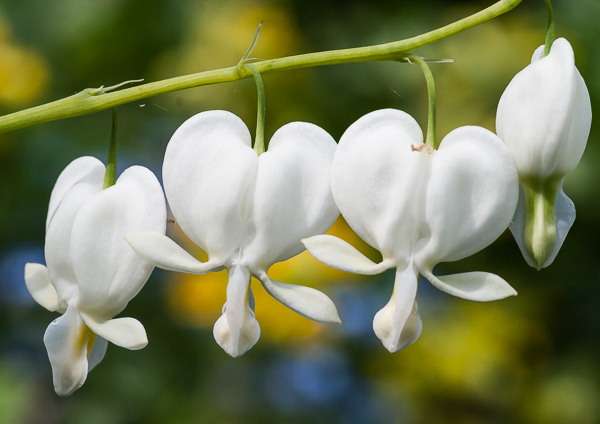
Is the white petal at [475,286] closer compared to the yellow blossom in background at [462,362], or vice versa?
the white petal at [475,286]

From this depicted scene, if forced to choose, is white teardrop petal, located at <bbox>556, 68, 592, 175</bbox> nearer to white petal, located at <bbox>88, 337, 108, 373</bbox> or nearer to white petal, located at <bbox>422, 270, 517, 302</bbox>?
white petal, located at <bbox>422, 270, 517, 302</bbox>

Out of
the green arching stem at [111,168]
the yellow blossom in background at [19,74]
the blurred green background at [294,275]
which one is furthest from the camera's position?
the yellow blossom in background at [19,74]

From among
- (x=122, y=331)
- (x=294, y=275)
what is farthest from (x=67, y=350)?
(x=294, y=275)

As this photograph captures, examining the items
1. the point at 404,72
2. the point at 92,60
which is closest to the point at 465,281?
the point at 404,72

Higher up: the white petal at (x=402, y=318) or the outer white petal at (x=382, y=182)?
the outer white petal at (x=382, y=182)

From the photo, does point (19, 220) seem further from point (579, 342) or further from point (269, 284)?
point (579, 342)

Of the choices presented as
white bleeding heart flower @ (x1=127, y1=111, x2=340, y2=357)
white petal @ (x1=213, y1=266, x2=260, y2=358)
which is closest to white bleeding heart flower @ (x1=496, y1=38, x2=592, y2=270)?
white bleeding heart flower @ (x1=127, y1=111, x2=340, y2=357)

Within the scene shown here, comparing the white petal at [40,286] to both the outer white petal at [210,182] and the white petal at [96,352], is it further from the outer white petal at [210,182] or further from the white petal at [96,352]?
Result: the outer white petal at [210,182]

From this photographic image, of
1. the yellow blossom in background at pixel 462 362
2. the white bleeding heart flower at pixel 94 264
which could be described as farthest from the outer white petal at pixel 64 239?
the yellow blossom in background at pixel 462 362
